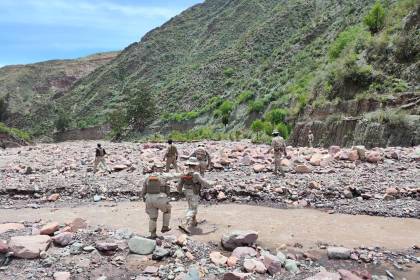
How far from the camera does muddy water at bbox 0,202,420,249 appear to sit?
962cm

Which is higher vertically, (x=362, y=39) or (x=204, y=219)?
(x=362, y=39)

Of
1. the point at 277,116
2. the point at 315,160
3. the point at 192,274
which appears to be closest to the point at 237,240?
the point at 192,274

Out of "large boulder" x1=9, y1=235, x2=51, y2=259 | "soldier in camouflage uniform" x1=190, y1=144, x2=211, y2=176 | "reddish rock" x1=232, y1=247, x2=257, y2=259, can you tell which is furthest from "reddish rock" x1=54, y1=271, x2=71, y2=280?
"soldier in camouflage uniform" x1=190, y1=144, x2=211, y2=176

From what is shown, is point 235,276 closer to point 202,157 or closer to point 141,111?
point 202,157

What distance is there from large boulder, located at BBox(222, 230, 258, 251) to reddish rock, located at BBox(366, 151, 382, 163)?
833 centimetres

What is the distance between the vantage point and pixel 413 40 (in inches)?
918

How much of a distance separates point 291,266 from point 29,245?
4.74 m

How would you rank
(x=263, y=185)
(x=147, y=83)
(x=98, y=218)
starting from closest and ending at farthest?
(x=98, y=218), (x=263, y=185), (x=147, y=83)

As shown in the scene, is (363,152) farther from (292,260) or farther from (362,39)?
(362,39)

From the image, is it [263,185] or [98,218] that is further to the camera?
[263,185]

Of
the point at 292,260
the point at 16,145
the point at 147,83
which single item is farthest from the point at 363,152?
the point at 147,83

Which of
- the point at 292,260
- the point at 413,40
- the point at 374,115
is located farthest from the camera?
the point at 413,40

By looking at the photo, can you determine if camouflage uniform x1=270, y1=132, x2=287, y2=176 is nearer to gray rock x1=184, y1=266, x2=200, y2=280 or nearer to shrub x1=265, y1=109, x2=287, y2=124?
gray rock x1=184, y1=266, x2=200, y2=280

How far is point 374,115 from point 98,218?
13.3 metres
